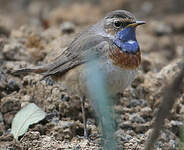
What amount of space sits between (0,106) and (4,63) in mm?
909

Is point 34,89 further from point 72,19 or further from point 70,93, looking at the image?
point 72,19

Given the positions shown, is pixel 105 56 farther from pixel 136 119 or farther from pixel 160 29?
pixel 160 29

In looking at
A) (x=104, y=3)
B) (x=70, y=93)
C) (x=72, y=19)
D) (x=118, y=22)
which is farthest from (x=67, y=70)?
(x=104, y=3)

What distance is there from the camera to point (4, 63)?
20.5 feet

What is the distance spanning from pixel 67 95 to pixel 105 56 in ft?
2.53

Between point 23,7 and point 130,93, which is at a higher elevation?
point 23,7

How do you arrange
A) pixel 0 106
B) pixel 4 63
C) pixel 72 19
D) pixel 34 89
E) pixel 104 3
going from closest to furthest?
pixel 0 106 < pixel 34 89 < pixel 4 63 < pixel 72 19 < pixel 104 3

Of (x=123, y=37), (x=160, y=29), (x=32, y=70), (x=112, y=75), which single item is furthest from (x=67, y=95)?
(x=160, y=29)

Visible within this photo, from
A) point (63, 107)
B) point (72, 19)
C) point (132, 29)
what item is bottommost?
point (63, 107)

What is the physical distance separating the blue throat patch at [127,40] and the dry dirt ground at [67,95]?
59 centimetres

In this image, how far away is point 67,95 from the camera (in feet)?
18.9

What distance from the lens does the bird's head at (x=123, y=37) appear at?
5344 millimetres

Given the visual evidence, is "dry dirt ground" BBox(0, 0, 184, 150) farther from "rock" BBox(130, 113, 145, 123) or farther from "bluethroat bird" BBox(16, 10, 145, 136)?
"bluethroat bird" BBox(16, 10, 145, 136)

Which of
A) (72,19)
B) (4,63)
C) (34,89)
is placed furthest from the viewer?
(72,19)
